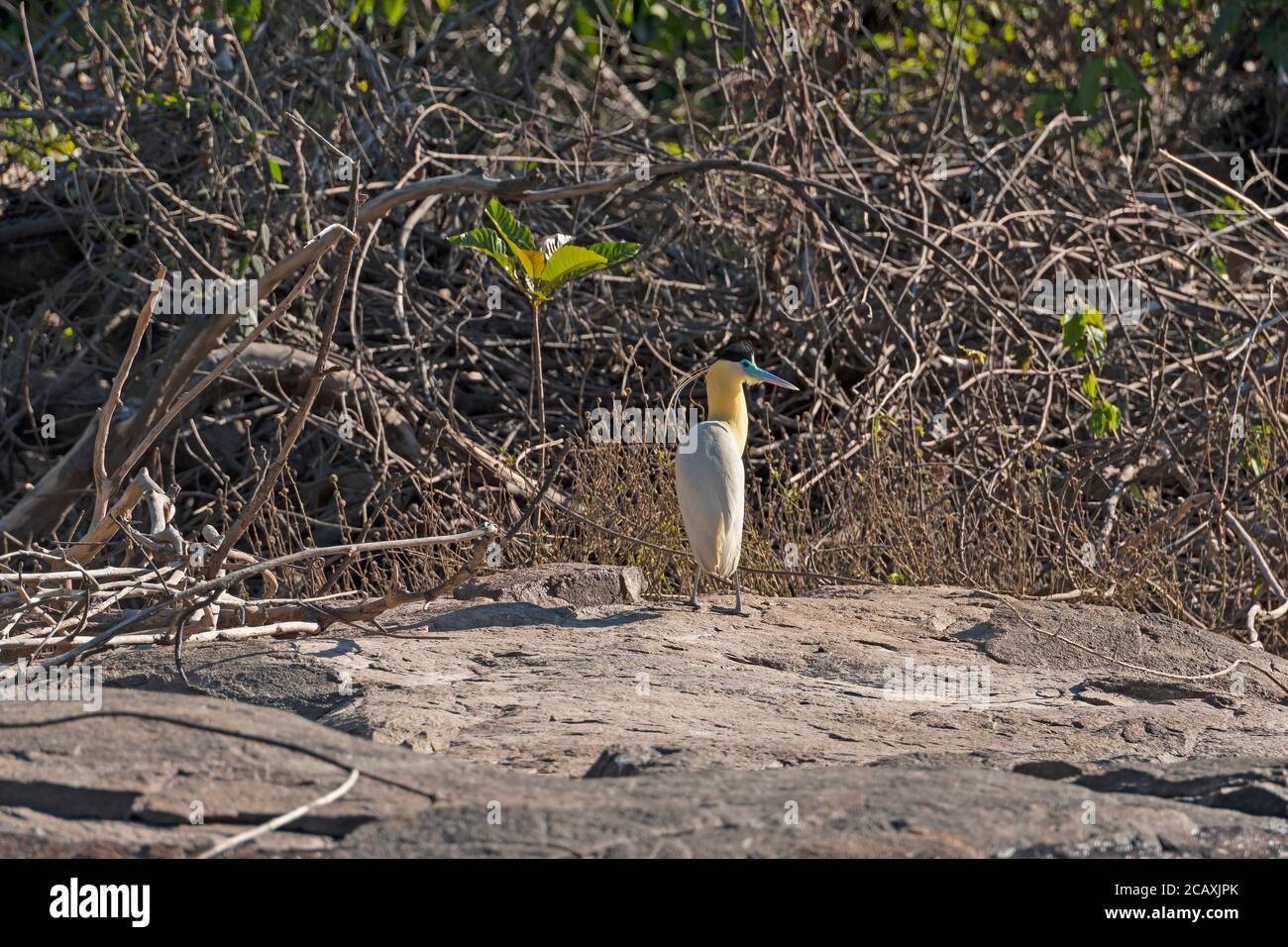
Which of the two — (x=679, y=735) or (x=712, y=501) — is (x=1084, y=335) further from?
(x=679, y=735)

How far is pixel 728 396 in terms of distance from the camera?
19.5ft

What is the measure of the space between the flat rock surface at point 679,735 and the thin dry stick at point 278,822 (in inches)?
0.8

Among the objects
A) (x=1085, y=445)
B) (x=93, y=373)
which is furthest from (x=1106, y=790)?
(x=93, y=373)

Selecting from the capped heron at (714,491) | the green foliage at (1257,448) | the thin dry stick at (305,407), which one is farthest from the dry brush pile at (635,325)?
the thin dry stick at (305,407)

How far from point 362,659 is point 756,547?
2.36 meters

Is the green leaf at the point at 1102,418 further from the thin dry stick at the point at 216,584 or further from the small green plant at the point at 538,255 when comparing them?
the thin dry stick at the point at 216,584

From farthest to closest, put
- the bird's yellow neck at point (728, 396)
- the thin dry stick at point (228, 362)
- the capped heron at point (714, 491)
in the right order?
1. the bird's yellow neck at point (728, 396)
2. the capped heron at point (714, 491)
3. the thin dry stick at point (228, 362)

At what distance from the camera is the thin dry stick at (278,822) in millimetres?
2473

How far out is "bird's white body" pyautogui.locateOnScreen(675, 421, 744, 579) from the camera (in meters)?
5.39

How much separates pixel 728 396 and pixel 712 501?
68 centimetres

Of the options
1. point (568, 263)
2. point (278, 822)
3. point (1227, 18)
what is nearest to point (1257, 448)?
point (1227, 18)

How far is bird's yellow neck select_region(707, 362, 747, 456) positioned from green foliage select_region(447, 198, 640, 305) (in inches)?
71.3

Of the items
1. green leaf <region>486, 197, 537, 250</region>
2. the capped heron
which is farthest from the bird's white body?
green leaf <region>486, 197, 537, 250</region>

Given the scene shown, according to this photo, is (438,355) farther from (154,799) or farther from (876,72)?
(154,799)
